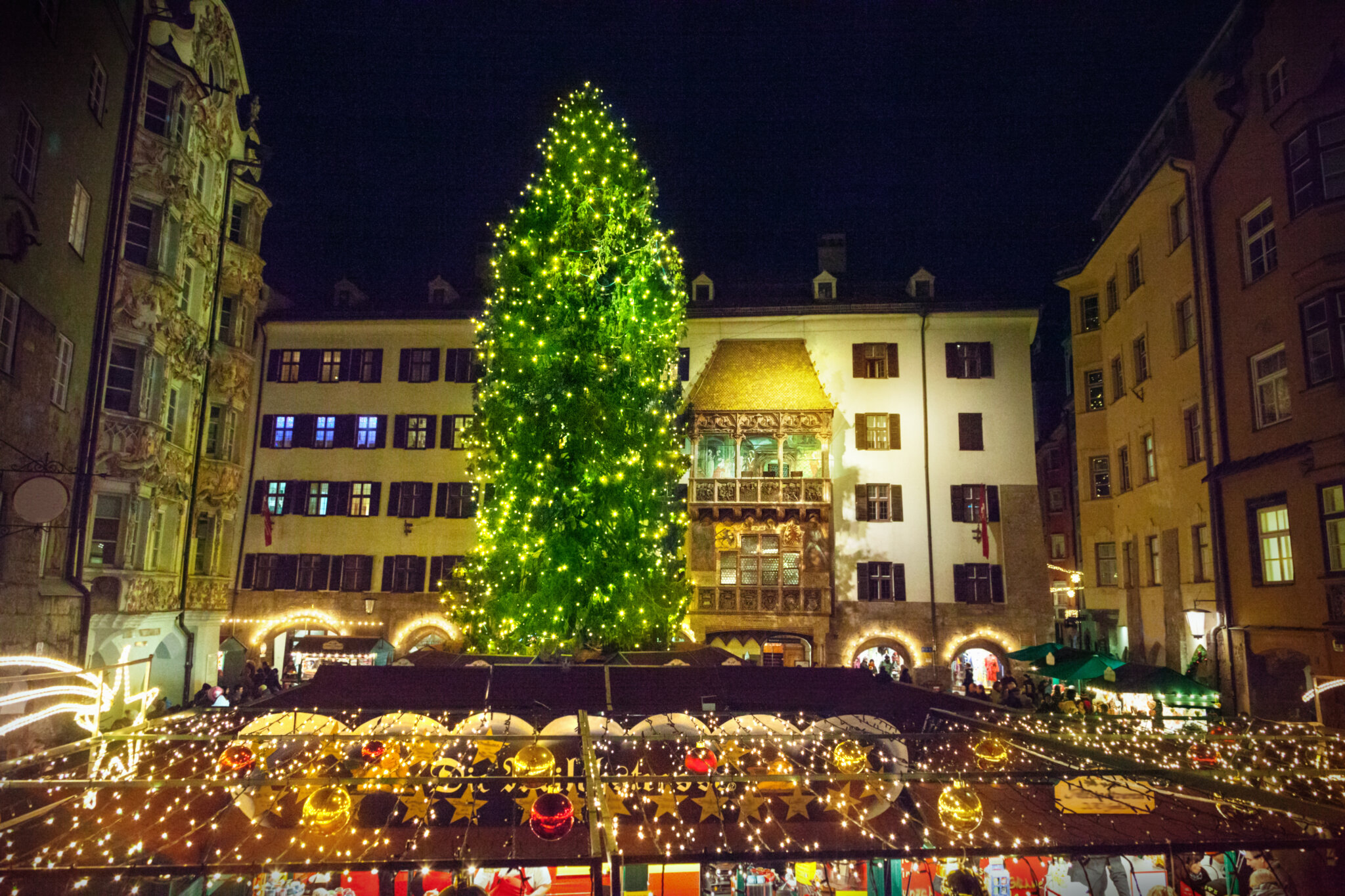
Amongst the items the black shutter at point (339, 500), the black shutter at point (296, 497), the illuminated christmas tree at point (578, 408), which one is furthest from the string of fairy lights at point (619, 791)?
the black shutter at point (296, 497)

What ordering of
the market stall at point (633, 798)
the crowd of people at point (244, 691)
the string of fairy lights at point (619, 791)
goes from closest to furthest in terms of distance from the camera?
1. the market stall at point (633, 798)
2. the string of fairy lights at point (619, 791)
3. the crowd of people at point (244, 691)

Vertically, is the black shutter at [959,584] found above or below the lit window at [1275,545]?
below

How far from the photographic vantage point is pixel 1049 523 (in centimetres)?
5931

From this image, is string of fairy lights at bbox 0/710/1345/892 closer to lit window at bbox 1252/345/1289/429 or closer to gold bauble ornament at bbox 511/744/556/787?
gold bauble ornament at bbox 511/744/556/787

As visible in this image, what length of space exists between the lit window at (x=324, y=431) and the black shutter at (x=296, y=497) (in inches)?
71.9

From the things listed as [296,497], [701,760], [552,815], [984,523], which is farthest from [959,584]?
[552,815]

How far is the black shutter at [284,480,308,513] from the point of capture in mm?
38781

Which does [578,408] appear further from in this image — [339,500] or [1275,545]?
[339,500]

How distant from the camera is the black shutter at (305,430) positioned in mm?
39250

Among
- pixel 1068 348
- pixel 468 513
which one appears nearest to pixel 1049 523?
pixel 1068 348

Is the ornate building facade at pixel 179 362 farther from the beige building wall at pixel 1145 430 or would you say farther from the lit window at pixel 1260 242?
the beige building wall at pixel 1145 430

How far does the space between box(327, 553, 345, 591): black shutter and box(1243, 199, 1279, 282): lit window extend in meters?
33.9

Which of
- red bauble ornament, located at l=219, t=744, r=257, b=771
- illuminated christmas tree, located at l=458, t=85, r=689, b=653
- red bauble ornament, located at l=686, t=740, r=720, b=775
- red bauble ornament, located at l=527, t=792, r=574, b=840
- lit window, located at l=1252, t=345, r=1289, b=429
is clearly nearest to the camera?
red bauble ornament, located at l=527, t=792, r=574, b=840

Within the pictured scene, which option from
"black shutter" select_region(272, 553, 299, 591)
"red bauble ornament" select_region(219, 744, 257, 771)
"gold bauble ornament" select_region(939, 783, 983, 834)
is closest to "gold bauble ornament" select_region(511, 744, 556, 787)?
"red bauble ornament" select_region(219, 744, 257, 771)
